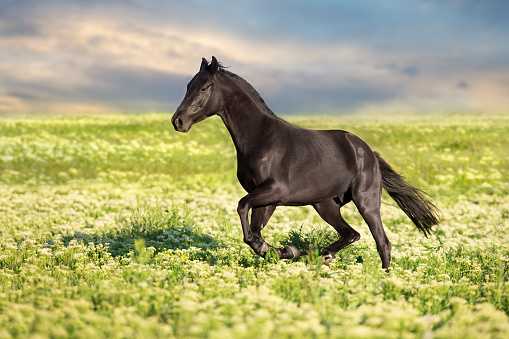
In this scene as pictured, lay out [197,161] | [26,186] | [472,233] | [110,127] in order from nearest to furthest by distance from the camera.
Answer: [472,233] → [26,186] → [197,161] → [110,127]

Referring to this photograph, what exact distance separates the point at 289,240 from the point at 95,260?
2922 millimetres

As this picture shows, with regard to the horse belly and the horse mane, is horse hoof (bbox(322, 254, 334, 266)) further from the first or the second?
the horse mane

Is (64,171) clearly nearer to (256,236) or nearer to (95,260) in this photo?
(95,260)

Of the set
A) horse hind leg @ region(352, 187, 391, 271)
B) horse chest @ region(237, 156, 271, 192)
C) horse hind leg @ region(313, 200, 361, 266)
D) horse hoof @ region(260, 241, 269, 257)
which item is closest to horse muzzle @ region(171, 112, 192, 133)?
horse chest @ region(237, 156, 271, 192)

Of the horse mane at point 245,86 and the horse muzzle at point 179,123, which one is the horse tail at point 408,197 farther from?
the horse muzzle at point 179,123

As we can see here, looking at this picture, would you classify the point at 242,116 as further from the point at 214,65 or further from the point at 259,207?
the point at 259,207

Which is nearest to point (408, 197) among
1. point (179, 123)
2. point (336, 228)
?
point (336, 228)

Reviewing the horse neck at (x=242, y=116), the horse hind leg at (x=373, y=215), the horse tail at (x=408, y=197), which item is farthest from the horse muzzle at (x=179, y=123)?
the horse tail at (x=408, y=197)

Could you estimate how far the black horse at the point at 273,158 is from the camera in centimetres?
636

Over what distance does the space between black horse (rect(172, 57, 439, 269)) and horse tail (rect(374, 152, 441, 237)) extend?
2.69 ft

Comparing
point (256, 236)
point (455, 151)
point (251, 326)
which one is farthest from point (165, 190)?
point (455, 151)

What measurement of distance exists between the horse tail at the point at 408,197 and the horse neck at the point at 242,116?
2254 mm

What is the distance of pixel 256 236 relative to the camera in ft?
20.9

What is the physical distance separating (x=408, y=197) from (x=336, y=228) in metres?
1.49
